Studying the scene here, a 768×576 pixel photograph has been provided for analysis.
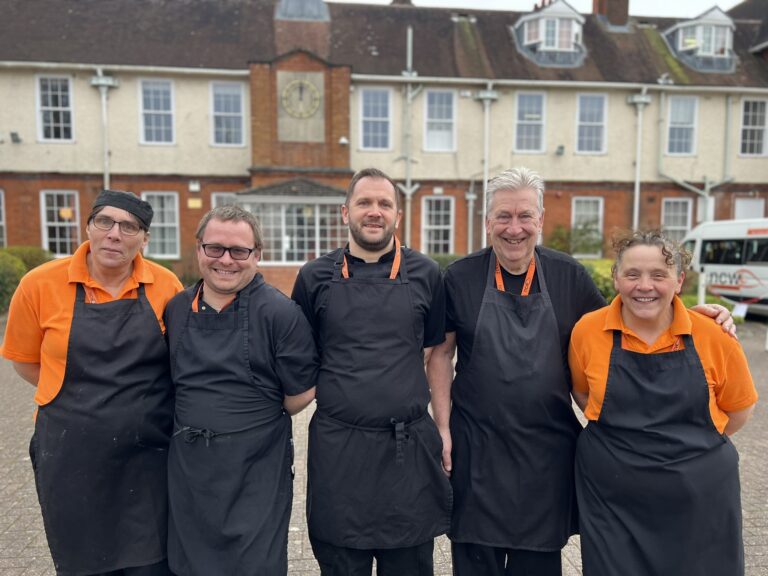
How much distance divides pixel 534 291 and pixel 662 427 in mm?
808

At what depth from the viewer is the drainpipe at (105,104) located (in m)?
16.6

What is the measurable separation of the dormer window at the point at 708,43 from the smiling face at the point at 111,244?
21.9 metres

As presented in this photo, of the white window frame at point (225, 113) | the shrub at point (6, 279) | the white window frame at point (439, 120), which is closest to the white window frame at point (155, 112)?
the white window frame at point (225, 113)

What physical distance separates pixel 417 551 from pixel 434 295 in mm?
1190

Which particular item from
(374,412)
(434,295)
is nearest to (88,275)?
(374,412)

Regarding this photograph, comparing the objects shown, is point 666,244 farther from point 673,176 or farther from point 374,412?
point 673,176

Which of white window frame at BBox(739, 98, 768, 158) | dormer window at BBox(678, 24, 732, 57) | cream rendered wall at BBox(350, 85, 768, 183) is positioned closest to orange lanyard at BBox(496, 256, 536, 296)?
cream rendered wall at BBox(350, 85, 768, 183)

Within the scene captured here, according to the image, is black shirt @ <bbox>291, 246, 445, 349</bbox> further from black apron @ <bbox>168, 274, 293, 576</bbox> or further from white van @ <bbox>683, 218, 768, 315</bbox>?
white van @ <bbox>683, 218, 768, 315</bbox>

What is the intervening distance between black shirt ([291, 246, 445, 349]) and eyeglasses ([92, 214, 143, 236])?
2.54ft

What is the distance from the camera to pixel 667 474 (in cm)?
230

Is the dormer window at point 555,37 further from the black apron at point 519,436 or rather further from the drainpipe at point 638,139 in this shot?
the black apron at point 519,436

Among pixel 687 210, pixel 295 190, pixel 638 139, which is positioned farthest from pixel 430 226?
pixel 687 210

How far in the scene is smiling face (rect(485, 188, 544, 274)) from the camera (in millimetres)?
2648

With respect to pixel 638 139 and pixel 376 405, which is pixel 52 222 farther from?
pixel 638 139
